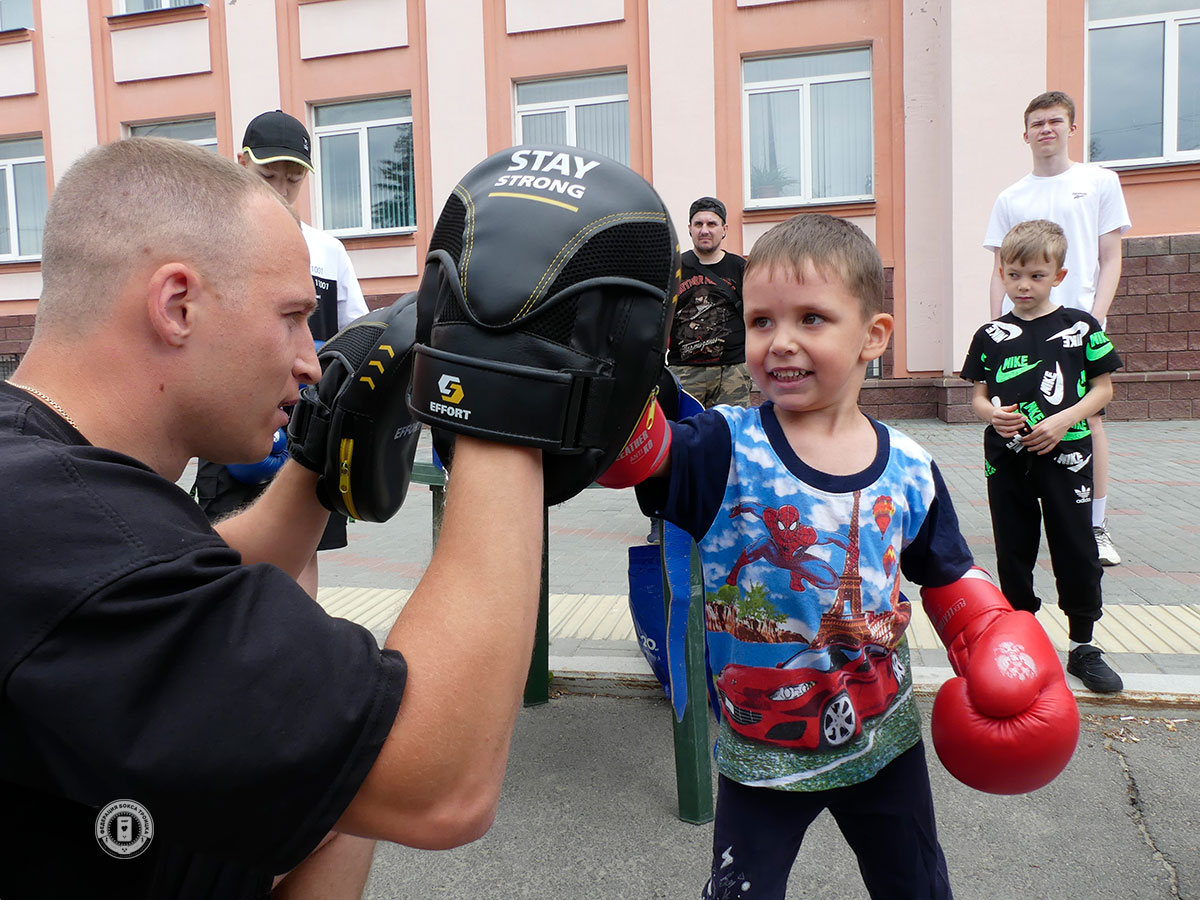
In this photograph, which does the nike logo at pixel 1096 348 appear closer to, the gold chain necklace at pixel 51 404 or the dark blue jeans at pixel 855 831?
the dark blue jeans at pixel 855 831

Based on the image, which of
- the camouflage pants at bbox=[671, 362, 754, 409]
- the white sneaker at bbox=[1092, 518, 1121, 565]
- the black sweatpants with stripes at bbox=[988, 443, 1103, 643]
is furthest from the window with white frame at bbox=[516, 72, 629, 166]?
the black sweatpants with stripes at bbox=[988, 443, 1103, 643]

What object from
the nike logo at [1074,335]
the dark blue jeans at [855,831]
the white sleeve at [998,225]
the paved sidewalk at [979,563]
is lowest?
the paved sidewalk at [979,563]

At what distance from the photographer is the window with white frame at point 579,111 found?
11.8m

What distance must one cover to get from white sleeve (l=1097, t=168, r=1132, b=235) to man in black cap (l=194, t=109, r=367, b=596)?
3.68m

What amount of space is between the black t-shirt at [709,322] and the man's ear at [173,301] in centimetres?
516

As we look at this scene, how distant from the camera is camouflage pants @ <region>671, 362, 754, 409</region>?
20.5 ft

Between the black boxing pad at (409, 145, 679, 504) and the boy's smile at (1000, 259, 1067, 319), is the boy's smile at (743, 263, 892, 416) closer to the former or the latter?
the black boxing pad at (409, 145, 679, 504)

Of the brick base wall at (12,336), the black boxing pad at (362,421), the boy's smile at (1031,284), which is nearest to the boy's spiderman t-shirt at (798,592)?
the black boxing pad at (362,421)

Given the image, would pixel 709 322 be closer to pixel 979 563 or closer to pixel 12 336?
pixel 979 563

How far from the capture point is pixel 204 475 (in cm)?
320

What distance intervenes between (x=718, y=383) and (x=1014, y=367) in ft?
9.65

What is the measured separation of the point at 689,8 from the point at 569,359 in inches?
452

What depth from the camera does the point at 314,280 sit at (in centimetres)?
311

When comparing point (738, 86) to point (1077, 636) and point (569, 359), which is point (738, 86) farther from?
point (569, 359)
